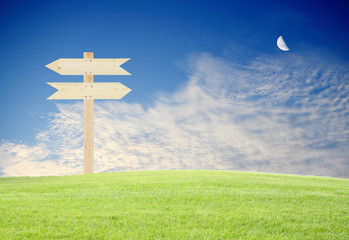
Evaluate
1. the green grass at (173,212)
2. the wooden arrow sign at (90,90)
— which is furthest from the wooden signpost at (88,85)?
the green grass at (173,212)

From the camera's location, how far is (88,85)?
8.70 m

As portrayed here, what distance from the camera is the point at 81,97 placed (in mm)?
8711

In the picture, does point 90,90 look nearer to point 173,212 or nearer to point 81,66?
point 81,66

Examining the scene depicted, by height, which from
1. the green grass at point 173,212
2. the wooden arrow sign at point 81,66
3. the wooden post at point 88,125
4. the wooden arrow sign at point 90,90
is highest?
the wooden arrow sign at point 81,66

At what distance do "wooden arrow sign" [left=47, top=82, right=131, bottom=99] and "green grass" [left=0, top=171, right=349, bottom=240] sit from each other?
2997 millimetres

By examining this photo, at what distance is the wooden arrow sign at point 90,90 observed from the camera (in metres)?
8.59

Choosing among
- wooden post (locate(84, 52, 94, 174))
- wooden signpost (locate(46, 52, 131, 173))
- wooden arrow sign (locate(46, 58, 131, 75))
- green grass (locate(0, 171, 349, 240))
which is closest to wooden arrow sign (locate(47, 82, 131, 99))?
wooden signpost (locate(46, 52, 131, 173))

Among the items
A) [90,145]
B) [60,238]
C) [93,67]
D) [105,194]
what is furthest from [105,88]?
[60,238]

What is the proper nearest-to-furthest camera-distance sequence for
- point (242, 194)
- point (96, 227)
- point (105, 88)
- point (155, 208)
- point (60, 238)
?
point (60, 238)
point (96, 227)
point (155, 208)
point (242, 194)
point (105, 88)

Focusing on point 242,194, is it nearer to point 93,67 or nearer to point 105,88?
point 105,88

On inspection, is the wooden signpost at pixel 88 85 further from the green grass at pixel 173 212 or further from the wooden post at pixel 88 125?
the green grass at pixel 173 212

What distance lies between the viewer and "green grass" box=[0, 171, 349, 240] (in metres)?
3.74

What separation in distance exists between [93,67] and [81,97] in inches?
36.3

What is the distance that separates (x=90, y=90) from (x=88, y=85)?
6.1 inches
